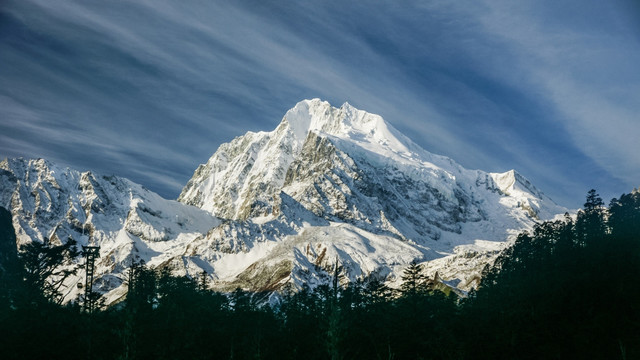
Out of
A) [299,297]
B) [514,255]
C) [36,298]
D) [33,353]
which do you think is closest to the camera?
[33,353]

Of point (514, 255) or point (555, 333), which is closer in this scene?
point (555, 333)

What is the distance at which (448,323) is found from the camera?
72438 millimetres

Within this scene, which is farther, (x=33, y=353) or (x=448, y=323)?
(x=448, y=323)

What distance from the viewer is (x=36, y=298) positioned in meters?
91.9

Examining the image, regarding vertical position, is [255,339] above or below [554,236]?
below

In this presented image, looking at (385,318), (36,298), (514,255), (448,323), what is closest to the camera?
(448,323)

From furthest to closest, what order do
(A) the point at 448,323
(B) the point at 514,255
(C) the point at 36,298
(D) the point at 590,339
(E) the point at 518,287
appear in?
(B) the point at 514,255, (E) the point at 518,287, (C) the point at 36,298, (A) the point at 448,323, (D) the point at 590,339

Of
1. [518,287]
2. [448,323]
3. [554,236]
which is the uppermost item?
[554,236]

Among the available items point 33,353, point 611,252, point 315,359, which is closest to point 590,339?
point 315,359

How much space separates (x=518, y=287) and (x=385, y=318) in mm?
35569

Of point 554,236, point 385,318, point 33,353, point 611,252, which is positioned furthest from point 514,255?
point 33,353

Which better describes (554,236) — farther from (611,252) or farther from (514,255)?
(611,252)

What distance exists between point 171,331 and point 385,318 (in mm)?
28681

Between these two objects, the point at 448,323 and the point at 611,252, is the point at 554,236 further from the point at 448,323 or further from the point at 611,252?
the point at 448,323
